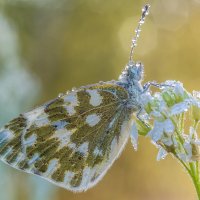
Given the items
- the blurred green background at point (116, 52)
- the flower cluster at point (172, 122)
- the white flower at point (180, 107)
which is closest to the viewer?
the flower cluster at point (172, 122)

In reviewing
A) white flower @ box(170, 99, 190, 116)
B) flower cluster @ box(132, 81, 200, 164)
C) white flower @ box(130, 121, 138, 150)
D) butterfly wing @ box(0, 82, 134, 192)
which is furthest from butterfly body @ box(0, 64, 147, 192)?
white flower @ box(170, 99, 190, 116)

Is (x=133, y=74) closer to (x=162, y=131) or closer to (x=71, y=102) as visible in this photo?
(x=71, y=102)

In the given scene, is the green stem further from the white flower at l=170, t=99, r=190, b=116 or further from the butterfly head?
the butterfly head

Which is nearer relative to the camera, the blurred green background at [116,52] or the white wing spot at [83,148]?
the white wing spot at [83,148]

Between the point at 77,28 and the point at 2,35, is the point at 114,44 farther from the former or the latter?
the point at 2,35

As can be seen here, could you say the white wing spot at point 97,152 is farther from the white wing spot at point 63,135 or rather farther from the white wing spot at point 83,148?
the white wing spot at point 63,135

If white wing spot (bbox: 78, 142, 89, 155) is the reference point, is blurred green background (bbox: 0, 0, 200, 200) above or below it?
above

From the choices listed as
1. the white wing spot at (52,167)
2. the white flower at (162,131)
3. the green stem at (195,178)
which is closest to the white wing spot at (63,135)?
the white wing spot at (52,167)

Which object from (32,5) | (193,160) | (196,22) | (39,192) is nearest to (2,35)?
(39,192)

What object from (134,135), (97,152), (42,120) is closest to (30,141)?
(42,120)
